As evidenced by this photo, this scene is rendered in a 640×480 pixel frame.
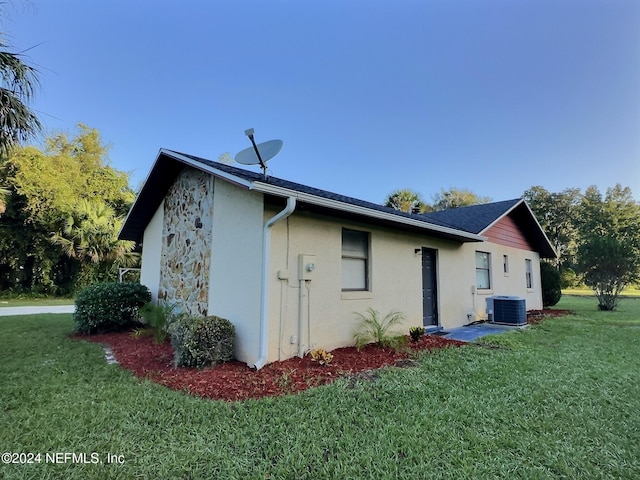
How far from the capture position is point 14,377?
4.60 m

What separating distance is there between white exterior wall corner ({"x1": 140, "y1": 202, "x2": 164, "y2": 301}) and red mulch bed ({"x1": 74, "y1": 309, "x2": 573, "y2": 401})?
2132mm

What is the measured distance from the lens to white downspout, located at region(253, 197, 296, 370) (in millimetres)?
4953

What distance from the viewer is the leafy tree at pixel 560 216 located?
32969 millimetres

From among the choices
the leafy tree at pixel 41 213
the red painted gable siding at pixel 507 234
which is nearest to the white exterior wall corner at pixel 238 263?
the red painted gable siding at pixel 507 234

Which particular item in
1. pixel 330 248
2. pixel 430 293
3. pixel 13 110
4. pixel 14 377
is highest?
pixel 13 110

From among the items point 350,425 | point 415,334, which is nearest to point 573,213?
point 415,334

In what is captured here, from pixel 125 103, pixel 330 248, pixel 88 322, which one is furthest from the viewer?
pixel 125 103

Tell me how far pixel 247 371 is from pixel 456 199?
35.1 m

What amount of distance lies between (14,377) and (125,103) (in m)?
12.9

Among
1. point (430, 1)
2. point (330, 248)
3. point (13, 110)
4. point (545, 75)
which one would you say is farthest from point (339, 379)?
point (545, 75)

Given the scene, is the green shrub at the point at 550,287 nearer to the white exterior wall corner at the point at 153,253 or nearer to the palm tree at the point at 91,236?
the white exterior wall corner at the point at 153,253

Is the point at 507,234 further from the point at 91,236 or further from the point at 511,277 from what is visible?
the point at 91,236

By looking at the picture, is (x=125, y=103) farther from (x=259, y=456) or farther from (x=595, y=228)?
(x=595, y=228)

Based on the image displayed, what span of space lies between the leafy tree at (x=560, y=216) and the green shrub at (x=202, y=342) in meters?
36.0
